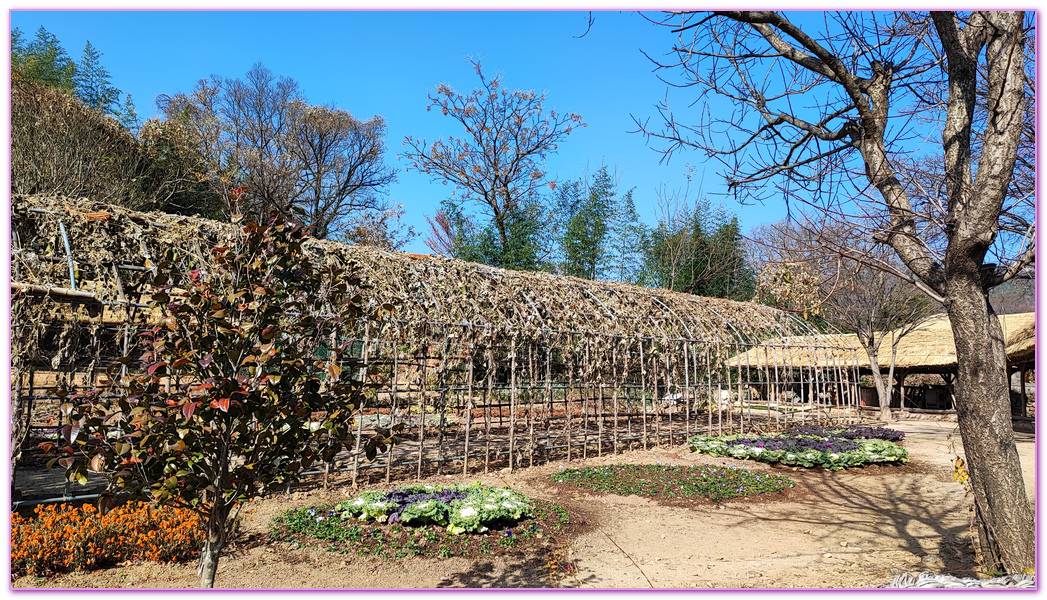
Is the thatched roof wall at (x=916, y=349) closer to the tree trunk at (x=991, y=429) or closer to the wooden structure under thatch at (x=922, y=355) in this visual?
the wooden structure under thatch at (x=922, y=355)

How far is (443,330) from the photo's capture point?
853 centimetres

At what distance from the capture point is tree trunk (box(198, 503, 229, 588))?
2871 mm

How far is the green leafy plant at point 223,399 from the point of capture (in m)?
2.57

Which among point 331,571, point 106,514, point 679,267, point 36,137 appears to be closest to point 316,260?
point 106,514

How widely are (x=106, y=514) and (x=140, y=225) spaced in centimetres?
359

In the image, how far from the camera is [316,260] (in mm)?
8359

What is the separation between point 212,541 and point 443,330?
5672mm

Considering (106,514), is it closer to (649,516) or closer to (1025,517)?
(649,516)

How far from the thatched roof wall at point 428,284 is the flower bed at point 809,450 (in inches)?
90.4

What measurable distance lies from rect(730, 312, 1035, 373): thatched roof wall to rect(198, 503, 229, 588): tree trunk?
1138cm

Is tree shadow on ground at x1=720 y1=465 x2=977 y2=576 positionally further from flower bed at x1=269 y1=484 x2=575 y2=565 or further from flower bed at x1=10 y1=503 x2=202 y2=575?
flower bed at x1=10 y1=503 x2=202 y2=575

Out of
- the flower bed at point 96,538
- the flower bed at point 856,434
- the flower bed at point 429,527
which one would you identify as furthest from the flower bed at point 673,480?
the flower bed at point 96,538

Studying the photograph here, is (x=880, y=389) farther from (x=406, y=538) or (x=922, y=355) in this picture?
(x=406, y=538)

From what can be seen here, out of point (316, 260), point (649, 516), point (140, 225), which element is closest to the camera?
point (649, 516)
